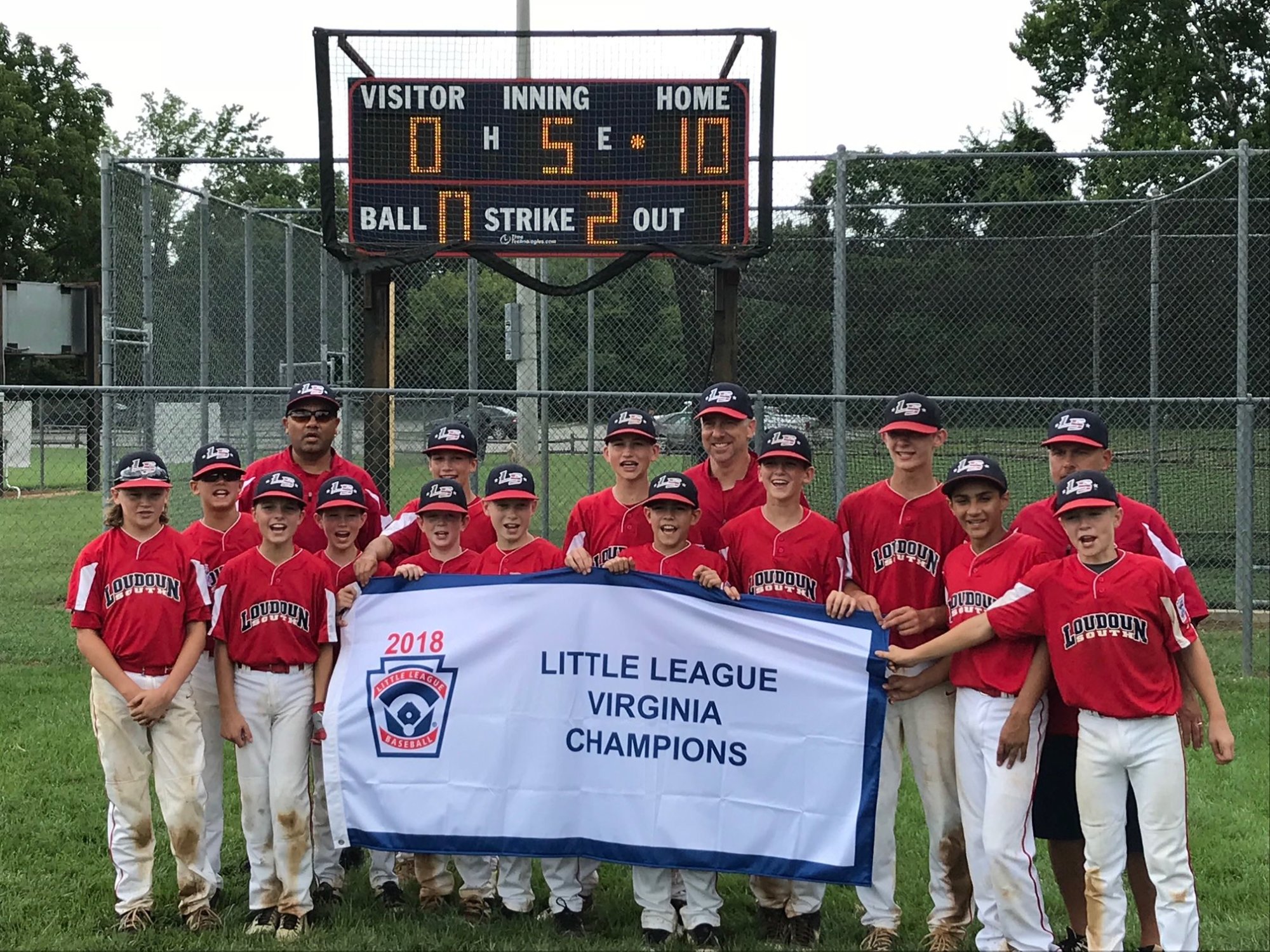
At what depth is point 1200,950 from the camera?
4945mm

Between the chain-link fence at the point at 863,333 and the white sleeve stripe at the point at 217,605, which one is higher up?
the chain-link fence at the point at 863,333

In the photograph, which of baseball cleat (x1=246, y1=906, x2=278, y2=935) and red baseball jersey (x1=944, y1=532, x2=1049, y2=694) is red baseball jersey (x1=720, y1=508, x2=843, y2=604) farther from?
baseball cleat (x1=246, y1=906, x2=278, y2=935)

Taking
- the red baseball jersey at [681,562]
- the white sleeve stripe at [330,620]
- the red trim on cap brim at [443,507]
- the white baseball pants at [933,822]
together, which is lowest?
the white baseball pants at [933,822]

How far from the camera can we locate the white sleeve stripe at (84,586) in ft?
16.8

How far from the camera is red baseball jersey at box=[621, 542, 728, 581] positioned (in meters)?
5.27

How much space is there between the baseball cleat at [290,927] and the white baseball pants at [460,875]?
52 centimetres

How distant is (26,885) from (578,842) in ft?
8.34

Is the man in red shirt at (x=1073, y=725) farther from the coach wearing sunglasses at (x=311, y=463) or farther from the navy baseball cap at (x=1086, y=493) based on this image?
the coach wearing sunglasses at (x=311, y=463)

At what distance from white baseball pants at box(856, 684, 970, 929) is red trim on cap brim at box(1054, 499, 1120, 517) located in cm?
88

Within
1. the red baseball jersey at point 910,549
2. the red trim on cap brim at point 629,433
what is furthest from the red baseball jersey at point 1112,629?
the red trim on cap brim at point 629,433

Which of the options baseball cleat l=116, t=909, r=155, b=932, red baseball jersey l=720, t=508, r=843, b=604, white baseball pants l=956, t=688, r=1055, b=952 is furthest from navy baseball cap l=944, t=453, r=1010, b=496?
baseball cleat l=116, t=909, r=155, b=932

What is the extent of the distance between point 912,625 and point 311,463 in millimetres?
2821

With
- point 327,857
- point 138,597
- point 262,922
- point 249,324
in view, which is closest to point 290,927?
point 262,922

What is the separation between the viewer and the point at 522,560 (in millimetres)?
5473
